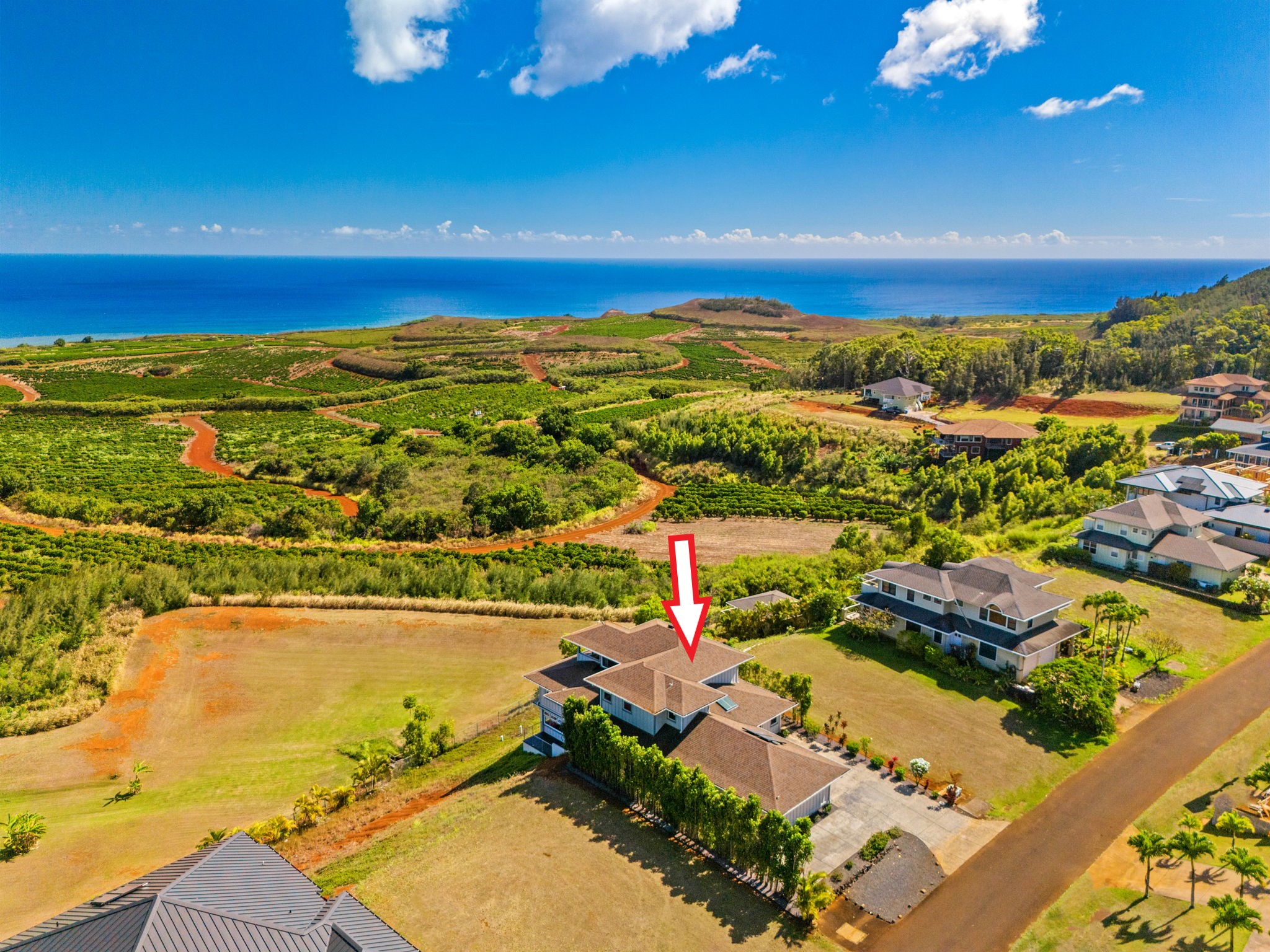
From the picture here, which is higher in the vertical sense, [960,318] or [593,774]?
[960,318]

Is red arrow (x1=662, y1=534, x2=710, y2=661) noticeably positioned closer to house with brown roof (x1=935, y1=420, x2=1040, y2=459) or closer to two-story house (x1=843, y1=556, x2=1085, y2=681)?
two-story house (x1=843, y1=556, x2=1085, y2=681)

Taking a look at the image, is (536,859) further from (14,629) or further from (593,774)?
(14,629)

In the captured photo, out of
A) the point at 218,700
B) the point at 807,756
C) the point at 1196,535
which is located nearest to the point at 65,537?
the point at 218,700

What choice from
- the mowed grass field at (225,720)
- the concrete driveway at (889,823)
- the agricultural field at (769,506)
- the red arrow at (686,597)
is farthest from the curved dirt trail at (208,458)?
the concrete driveway at (889,823)

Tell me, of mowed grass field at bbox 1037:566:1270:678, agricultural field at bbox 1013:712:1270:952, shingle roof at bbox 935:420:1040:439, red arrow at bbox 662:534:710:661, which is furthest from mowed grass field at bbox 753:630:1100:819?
shingle roof at bbox 935:420:1040:439

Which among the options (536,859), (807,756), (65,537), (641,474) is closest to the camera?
(536,859)

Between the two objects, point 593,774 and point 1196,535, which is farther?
point 1196,535
